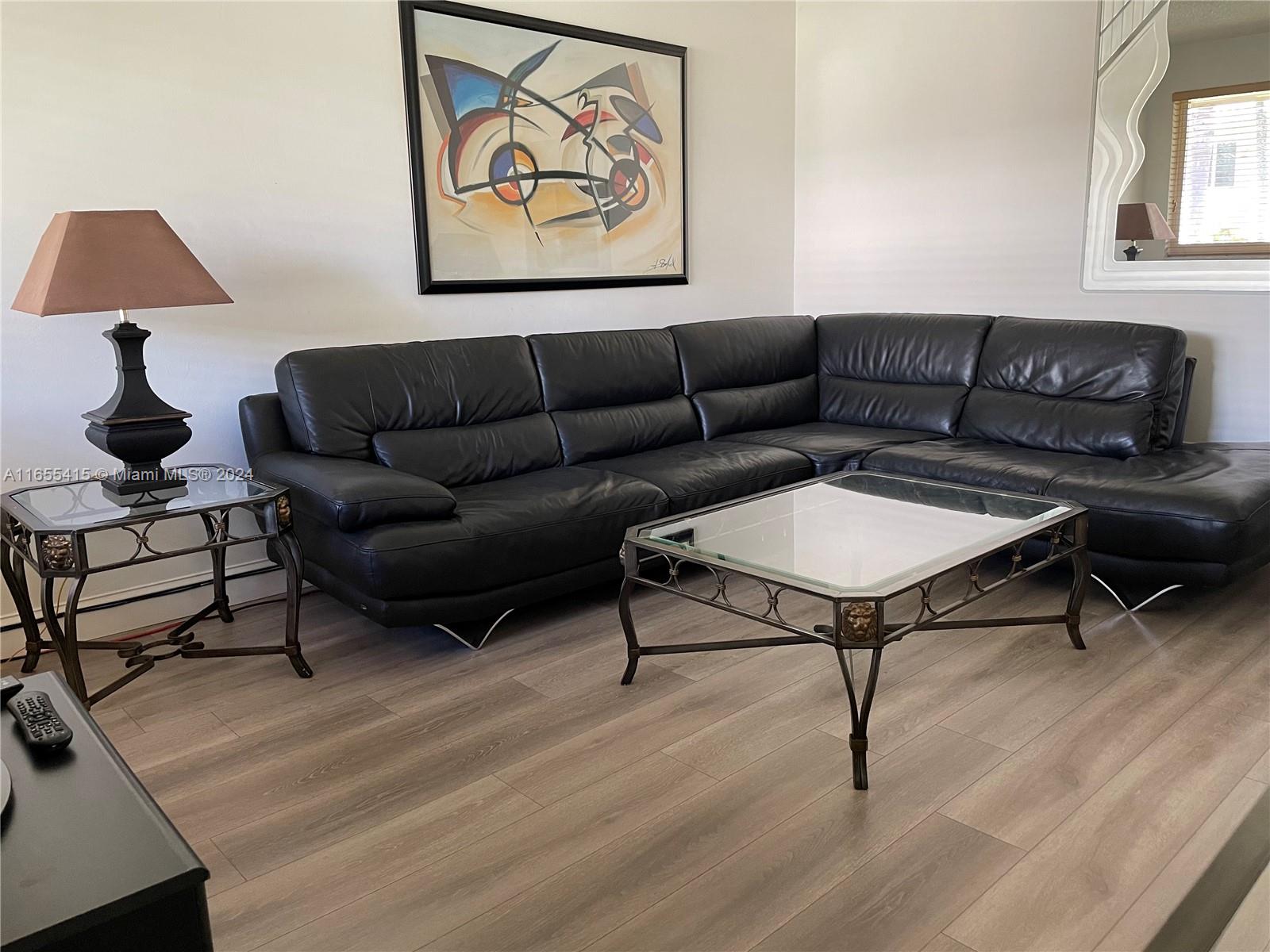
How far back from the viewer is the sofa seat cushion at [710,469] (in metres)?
3.32

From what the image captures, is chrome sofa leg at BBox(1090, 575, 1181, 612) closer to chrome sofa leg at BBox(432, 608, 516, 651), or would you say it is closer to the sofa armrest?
chrome sofa leg at BBox(432, 608, 516, 651)

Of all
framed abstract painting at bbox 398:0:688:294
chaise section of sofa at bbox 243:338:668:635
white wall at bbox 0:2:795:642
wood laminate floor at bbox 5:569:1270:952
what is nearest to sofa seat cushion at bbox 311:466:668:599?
chaise section of sofa at bbox 243:338:668:635

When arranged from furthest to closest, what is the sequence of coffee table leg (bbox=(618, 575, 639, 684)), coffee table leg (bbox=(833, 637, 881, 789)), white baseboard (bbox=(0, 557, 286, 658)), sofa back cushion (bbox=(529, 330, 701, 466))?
sofa back cushion (bbox=(529, 330, 701, 466)) < white baseboard (bbox=(0, 557, 286, 658)) < coffee table leg (bbox=(618, 575, 639, 684)) < coffee table leg (bbox=(833, 637, 881, 789))

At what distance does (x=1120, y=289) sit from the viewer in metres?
3.91

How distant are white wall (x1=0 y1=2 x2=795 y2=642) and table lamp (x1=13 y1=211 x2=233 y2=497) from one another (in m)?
0.33

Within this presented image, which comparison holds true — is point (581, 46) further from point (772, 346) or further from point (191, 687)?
point (191, 687)

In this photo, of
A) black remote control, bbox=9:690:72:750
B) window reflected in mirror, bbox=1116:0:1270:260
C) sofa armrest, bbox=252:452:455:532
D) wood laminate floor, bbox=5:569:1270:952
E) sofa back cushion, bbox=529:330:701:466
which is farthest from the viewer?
sofa back cushion, bbox=529:330:701:466

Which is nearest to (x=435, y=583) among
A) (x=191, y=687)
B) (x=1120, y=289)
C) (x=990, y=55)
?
(x=191, y=687)

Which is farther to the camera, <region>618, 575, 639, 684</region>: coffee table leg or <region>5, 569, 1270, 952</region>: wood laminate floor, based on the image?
<region>618, 575, 639, 684</region>: coffee table leg

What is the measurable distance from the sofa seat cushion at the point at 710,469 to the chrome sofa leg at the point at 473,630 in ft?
2.28

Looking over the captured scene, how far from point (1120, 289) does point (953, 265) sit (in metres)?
0.77

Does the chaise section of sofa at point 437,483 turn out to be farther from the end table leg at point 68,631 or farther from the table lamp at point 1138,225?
the table lamp at point 1138,225

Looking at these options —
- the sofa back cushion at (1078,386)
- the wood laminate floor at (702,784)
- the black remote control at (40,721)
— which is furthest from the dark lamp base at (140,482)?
the sofa back cushion at (1078,386)

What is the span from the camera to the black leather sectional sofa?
111 inches
